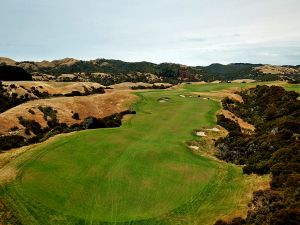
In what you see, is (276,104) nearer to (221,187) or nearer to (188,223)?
(221,187)

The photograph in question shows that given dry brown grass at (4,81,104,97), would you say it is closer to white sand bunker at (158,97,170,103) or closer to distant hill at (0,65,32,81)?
distant hill at (0,65,32,81)

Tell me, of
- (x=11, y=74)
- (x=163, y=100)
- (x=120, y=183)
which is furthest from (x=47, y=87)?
(x=120, y=183)

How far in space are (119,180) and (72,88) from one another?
6093cm

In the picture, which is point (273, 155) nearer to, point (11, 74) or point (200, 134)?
point (200, 134)

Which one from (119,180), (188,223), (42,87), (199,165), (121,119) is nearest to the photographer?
(188,223)

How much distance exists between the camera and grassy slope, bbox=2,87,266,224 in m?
24.8

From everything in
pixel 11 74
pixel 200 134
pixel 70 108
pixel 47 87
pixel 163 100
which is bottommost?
pixel 163 100

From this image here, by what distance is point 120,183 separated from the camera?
29.0m

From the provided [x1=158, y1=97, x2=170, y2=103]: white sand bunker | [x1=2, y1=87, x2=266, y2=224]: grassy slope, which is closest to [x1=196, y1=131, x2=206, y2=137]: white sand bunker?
[x1=2, y1=87, x2=266, y2=224]: grassy slope

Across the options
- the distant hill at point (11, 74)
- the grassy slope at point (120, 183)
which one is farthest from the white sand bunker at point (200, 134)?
the distant hill at point (11, 74)

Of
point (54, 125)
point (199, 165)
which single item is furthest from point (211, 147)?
point (54, 125)

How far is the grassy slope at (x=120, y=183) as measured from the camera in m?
24.8

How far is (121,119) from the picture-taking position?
54.8 metres

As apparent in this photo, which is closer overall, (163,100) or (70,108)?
(70,108)
